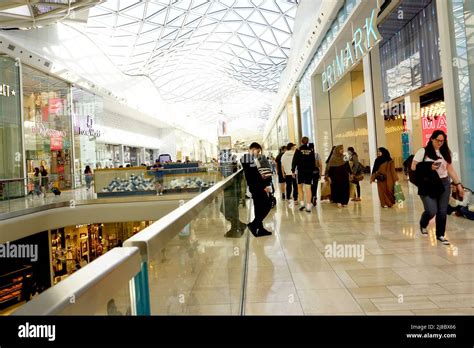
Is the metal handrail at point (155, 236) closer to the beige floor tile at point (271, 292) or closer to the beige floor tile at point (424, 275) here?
the beige floor tile at point (271, 292)

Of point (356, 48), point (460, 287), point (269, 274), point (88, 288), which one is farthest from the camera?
point (356, 48)

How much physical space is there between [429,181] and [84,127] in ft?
90.3

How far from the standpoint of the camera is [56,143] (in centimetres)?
2534

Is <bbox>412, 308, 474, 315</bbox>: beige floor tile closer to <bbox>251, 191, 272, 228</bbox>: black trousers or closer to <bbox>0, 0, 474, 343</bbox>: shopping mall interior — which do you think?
<bbox>0, 0, 474, 343</bbox>: shopping mall interior

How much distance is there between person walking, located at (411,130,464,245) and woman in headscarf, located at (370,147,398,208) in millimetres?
4589

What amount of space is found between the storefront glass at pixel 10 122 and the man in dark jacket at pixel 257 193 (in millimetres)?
16738

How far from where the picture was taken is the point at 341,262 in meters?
5.77

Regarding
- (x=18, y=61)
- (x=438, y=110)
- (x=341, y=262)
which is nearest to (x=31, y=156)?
(x=18, y=61)

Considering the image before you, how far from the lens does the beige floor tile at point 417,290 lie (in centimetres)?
414

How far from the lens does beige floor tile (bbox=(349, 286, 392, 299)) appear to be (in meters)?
4.23

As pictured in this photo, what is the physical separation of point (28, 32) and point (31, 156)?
698cm

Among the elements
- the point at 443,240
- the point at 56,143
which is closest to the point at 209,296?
the point at 443,240

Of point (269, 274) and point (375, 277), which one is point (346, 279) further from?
point (269, 274)
